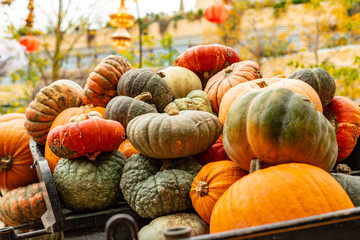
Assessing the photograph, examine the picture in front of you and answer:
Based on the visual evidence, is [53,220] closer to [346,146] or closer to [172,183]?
[172,183]

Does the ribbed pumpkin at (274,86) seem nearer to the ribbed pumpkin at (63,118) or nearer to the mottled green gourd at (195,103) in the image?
the mottled green gourd at (195,103)

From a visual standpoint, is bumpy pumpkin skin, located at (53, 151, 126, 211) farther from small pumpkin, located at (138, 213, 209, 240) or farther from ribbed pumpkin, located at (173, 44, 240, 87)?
ribbed pumpkin, located at (173, 44, 240, 87)

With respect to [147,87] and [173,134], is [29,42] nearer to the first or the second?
[147,87]

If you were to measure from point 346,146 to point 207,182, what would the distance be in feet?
3.51

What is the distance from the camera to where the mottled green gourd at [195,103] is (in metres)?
2.39

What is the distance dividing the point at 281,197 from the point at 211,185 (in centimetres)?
51

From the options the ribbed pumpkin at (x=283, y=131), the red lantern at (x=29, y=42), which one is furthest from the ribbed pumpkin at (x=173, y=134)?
the red lantern at (x=29, y=42)

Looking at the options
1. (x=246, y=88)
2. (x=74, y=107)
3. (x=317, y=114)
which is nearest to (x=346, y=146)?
(x=246, y=88)

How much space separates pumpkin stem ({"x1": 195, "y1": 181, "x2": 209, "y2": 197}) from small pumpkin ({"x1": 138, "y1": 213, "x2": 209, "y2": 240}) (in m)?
0.16

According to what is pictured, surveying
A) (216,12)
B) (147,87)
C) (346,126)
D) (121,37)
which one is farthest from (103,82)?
(216,12)

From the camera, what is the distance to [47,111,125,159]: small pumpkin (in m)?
1.91

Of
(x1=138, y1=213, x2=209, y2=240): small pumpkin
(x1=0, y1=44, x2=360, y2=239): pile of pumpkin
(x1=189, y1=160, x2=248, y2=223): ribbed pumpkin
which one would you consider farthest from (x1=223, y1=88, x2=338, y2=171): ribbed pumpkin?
(x1=138, y1=213, x2=209, y2=240): small pumpkin

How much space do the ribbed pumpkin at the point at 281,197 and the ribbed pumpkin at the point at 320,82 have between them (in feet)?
3.41

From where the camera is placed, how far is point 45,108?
2582 millimetres
